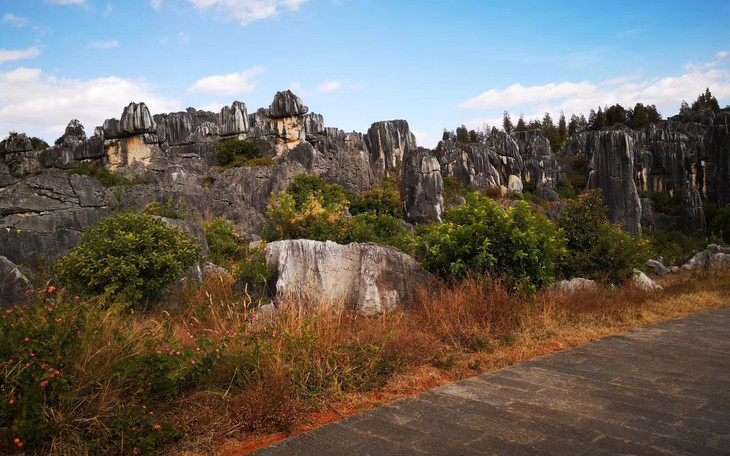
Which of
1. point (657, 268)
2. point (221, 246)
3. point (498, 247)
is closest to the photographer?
point (498, 247)

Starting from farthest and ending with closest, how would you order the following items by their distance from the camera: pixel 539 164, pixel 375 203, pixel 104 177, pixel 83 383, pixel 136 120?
pixel 539 164 → pixel 136 120 → pixel 104 177 → pixel 375 203 → pixel 83 383

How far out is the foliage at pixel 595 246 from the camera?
35.9 ft

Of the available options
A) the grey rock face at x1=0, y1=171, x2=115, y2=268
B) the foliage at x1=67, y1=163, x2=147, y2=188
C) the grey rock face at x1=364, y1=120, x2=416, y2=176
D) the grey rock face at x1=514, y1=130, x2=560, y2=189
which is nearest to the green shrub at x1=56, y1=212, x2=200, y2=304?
the grey rock face at x1=0, y1=171, x2=115, y2=268

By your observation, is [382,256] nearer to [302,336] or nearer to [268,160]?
[302,336]

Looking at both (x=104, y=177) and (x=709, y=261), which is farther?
(x=104, y=177)

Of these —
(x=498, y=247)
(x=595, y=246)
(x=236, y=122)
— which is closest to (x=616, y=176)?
(x=595, y=246)

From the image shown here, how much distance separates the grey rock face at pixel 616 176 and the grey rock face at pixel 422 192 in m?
15.6

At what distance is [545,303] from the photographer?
7.51 m

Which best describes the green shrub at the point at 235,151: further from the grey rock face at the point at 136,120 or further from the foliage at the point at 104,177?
the foliage at the point at 104,177

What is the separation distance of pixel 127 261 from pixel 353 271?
3.41m

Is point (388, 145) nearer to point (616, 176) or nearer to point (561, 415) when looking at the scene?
point (616, 176)

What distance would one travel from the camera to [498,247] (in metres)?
8.05

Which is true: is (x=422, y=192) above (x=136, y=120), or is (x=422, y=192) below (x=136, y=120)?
below

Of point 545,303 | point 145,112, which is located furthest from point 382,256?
point 145,112
